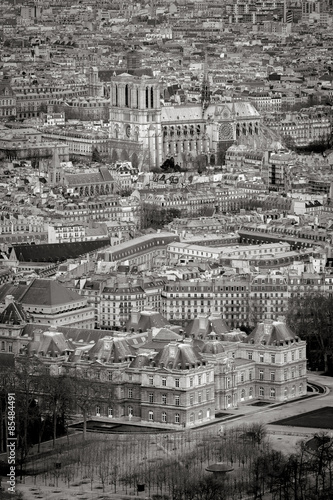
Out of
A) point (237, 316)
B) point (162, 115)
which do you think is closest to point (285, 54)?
point (162, 115)

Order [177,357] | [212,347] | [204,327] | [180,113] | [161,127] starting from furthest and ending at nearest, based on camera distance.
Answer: [180,113] < [161,127] < [204,327] < [212,347] < [177,357]

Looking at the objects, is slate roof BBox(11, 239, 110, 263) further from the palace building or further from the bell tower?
the bell tower

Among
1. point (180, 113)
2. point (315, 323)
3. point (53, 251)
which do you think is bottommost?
point (180, 113)

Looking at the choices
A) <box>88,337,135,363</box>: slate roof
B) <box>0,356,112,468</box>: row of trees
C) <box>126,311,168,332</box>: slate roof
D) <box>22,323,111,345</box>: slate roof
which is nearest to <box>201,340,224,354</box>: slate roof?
<box>88,337,135,363</box>: slate roof

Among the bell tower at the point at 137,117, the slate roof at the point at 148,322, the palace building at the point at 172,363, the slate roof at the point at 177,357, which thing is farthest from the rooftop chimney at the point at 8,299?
the bell tower at the point at 137,117

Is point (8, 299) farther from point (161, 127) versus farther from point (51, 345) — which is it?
point (161, 127)

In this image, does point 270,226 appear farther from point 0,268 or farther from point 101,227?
point 0,268

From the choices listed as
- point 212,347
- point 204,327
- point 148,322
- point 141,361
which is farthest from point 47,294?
point 141,361
